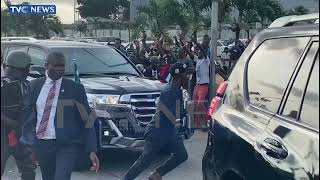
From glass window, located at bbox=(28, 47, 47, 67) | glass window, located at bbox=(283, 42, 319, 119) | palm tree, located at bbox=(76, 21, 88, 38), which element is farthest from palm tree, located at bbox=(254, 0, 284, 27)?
palm tree, located at bbox=(76, 21, 88, 38)

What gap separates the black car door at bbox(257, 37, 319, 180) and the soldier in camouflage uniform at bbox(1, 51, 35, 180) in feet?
6.95

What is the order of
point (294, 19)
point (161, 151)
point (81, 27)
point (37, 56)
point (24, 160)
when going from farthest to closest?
point (81, 27) < point (37, 56) < point (161, 151) < point (24, 160) < point (294, 19)

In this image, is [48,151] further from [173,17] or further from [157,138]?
[173,17]

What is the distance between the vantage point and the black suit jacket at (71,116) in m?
4.59

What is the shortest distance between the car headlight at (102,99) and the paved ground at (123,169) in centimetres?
79

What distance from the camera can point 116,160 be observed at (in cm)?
784

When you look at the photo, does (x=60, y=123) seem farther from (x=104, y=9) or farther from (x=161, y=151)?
(x=104, y=9)

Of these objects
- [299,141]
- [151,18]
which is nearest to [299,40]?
[299,141]

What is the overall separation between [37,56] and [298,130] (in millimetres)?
5924

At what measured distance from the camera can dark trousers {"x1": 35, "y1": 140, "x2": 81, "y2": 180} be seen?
4.58m

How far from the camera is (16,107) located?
4.71 meters

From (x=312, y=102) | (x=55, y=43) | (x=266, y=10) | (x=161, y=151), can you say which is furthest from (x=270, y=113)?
(x=266, y=10)

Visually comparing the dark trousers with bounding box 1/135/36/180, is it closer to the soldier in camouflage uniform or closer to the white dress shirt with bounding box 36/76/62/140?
the soldier in camouflage uniform

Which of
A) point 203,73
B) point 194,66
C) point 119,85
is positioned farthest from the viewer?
point 194,66
